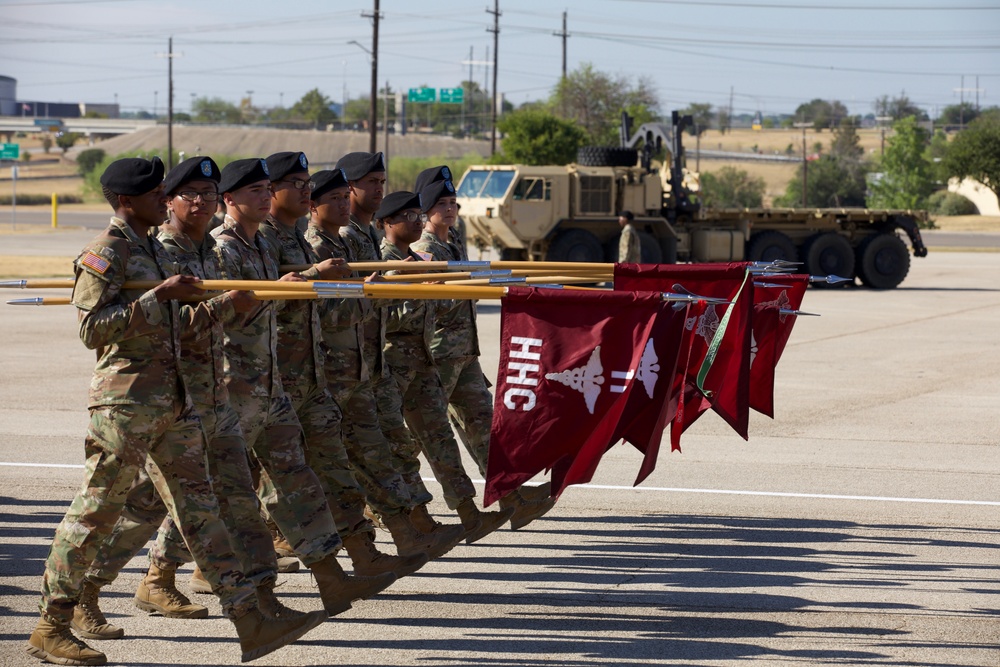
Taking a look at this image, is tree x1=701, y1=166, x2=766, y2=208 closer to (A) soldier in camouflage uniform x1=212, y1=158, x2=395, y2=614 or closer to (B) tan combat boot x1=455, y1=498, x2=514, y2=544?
(B) tan combat boot x1=455, y1=498, x2=514, y2=544

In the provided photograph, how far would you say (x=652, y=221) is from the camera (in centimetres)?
2909

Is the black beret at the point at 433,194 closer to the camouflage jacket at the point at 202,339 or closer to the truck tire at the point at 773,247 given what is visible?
the camouflage jacket at the point at 202,339

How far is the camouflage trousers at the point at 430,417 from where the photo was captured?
732cm

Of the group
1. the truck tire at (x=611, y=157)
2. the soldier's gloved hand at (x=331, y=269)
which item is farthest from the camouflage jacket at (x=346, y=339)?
the truck tire at (x=611, y=157)

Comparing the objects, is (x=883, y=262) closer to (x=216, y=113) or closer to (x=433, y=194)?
(x=433, y=194)

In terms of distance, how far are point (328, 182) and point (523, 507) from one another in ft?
7.43

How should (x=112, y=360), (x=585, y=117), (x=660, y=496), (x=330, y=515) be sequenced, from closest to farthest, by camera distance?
(x=112, y=360), (x=330, y=515), (x=660, y=496), (x=585, y=117)

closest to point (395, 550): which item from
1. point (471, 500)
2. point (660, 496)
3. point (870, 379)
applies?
point (471, 500)

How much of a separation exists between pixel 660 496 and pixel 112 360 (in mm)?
4404

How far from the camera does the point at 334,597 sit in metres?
5.90

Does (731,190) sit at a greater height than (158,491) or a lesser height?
greater

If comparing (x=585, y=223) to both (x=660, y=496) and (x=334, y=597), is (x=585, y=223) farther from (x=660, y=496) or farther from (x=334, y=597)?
(x=334, y=597)

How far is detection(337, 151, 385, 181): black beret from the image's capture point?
7.11 metres

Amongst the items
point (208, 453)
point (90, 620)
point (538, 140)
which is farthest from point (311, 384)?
point (538, 140)
